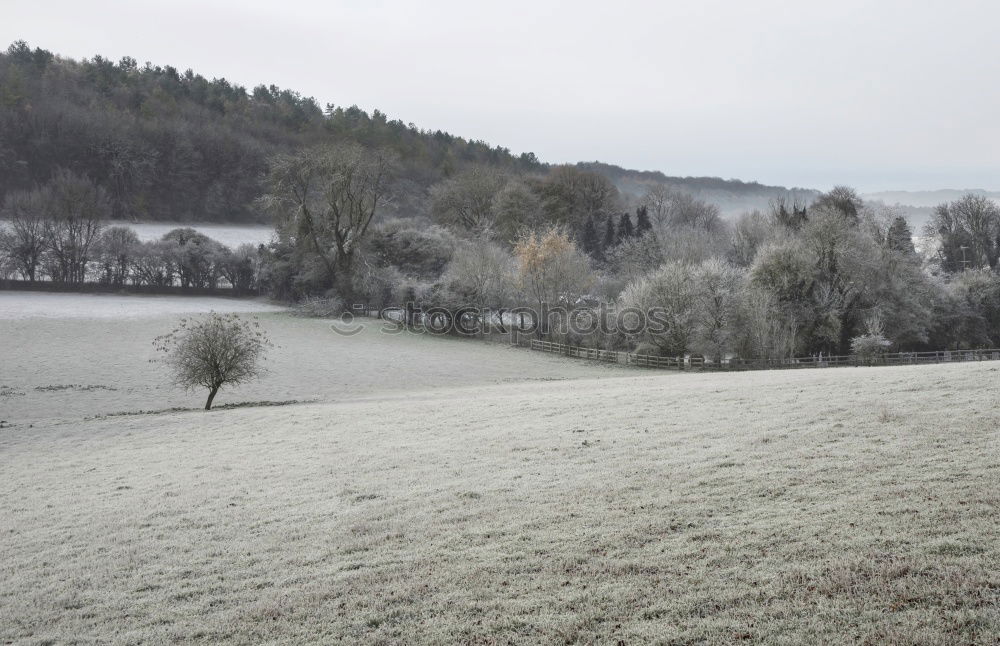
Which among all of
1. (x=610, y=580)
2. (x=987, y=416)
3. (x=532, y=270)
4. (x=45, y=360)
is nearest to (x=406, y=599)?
(x=610, y=580)

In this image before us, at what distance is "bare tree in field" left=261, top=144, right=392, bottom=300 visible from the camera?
71938mm

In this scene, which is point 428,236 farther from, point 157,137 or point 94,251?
point 157,137

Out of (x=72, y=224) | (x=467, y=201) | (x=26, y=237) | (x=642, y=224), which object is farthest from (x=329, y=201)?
(x=642, y=224)

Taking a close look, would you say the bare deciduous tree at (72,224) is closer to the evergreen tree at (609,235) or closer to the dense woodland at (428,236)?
the dense woodland at (428,236)

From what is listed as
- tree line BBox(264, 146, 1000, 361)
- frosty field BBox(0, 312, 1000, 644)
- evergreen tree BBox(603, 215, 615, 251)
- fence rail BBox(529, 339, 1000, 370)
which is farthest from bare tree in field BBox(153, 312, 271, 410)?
evergreen tree BBox(603, 215, 615, 251)

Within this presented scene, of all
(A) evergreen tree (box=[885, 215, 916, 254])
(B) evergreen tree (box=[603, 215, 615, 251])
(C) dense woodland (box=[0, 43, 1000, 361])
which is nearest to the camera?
(C) dense woodland (box=[0, 43, 1000, 361])

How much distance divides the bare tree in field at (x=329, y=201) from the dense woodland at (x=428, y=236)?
23 centimetres

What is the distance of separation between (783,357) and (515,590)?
146 ft

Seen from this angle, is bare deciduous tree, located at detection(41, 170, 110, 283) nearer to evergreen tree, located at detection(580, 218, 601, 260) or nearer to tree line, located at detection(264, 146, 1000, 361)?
tree line, located at detection(264, 146, 1000, 361)

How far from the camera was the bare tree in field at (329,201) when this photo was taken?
71938mm

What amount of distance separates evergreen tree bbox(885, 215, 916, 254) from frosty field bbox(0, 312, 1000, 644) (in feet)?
181

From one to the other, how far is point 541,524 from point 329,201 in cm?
6676

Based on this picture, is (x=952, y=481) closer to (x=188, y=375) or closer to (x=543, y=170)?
(x=188, y=375)

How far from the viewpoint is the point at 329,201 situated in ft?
238
